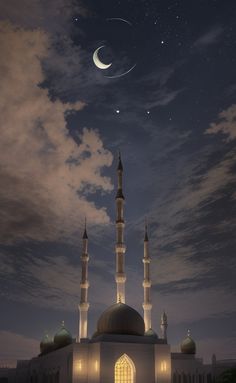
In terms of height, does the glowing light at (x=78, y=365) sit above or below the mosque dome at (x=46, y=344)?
below

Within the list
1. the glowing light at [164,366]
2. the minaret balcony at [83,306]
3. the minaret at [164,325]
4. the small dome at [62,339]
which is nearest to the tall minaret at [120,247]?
the minaret balcony at [83,306]

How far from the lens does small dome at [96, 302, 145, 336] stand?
40375 mm

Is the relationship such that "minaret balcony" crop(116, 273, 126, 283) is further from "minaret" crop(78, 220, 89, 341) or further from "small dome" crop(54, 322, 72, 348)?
"small dome" crop(54, 322, 72, 348)

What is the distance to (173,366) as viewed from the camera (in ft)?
164

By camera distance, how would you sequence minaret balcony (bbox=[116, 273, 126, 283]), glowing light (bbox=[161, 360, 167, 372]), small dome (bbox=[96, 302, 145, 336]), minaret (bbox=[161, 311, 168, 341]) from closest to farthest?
glowing light (bbox=[161, 360, 167, 372]) < small dome (bbox=[96, 302, 145, 336]) < minaret balcony (bbox=[116, 273, 126, 283]) < minaret (bbox=[161, 311, 168, 341])

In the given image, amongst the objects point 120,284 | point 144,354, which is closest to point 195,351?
point 120,284

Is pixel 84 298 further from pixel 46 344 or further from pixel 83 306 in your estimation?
pixel 46 344

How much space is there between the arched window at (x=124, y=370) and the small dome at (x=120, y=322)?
2.32 meters

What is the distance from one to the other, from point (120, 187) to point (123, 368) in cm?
2346

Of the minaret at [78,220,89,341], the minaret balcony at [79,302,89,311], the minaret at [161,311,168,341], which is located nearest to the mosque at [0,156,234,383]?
the minaret at [78,220,89,341]

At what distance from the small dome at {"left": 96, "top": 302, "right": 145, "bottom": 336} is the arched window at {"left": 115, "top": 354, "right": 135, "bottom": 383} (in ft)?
7.62

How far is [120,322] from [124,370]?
3933 mm

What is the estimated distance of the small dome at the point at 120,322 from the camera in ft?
132

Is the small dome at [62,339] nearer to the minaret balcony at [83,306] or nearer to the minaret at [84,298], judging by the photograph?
the minaret at [84,298]
